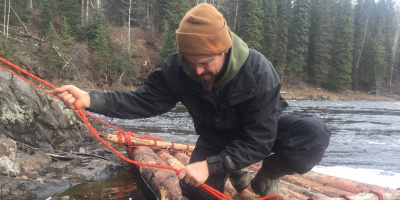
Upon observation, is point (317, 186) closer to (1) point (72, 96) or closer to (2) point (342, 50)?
(1) point (72, 96)

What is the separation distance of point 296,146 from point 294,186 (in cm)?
160

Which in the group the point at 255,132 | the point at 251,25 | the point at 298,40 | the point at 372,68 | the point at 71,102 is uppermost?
the point at 251,25

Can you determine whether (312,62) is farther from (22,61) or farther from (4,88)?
(4,88)

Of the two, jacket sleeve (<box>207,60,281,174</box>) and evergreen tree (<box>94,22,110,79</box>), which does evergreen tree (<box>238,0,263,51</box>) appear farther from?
jacket sleeve (<box>207,60,281,174</box>)

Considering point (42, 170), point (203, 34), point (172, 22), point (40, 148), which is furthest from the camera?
point (172, 22)

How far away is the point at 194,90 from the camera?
2361 millimetres

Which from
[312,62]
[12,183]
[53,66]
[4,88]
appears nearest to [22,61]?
[53,66]

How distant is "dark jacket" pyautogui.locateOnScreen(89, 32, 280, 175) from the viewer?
7.04ft

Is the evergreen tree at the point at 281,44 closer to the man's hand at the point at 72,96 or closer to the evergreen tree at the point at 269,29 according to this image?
→ the evergreen tree at the point at 269,29

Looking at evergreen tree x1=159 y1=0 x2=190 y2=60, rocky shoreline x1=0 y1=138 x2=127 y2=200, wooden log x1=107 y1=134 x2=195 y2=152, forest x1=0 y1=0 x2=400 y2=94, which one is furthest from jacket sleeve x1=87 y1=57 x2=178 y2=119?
evergreen tree x1=159 y1=0 x2=190 y2=60

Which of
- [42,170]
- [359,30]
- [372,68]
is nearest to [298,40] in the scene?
[372,68]

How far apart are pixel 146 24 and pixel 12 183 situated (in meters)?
37.5

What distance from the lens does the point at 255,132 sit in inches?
85.0

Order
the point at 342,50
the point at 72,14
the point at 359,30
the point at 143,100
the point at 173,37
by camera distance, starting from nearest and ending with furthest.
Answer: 1. the point at 143,100
2. the point at 72,14
3. the point at 173,37
4. the point at 342,50
5. the point at 359,30
